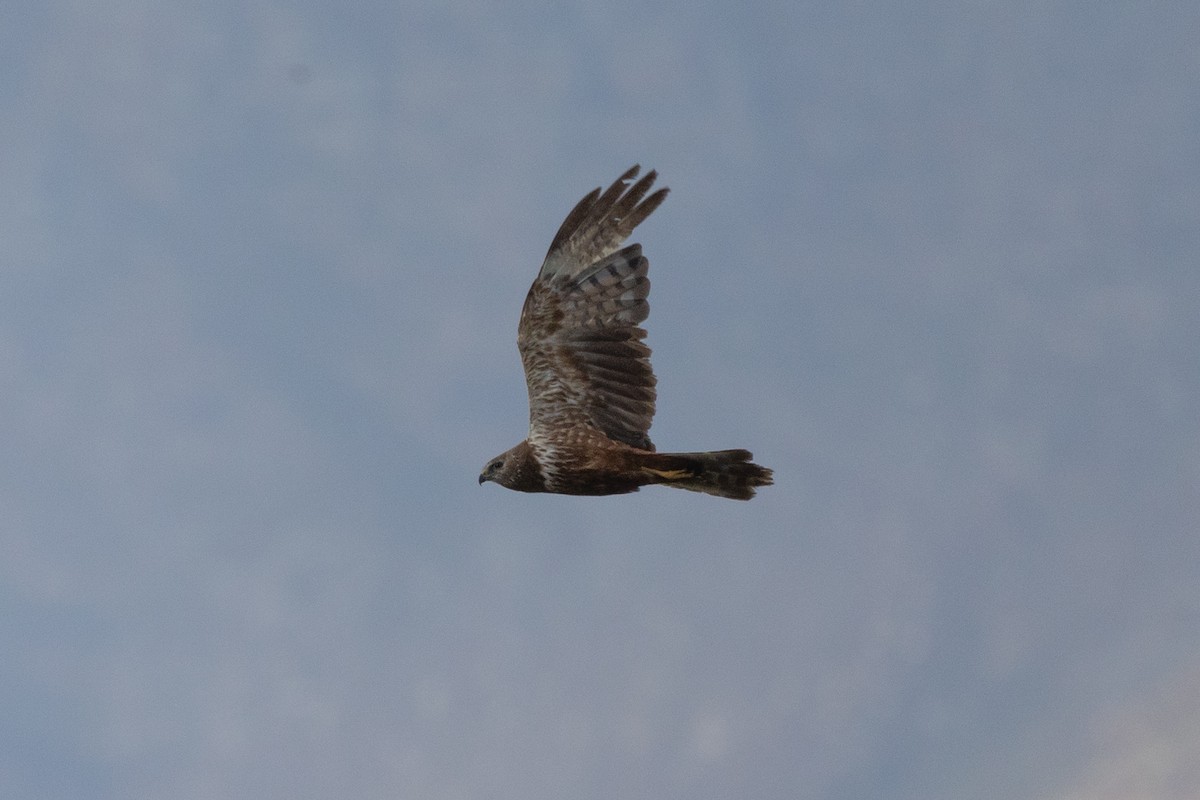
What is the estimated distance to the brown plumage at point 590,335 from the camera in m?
13.2

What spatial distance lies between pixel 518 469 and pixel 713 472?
224cm

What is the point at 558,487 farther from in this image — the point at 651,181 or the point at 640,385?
the point at 651,181

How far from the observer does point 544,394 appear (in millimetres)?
13391

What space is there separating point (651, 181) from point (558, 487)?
353cm

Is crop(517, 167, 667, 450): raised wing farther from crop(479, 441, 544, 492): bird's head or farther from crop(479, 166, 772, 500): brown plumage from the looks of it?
crop(479, 441, 544, 492): bird's head

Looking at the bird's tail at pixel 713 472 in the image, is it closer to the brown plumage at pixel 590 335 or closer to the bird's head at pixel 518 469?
the brown plumage at pixel 590 335

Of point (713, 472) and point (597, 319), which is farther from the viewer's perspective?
point (597, 319)

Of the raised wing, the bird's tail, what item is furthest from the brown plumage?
the bird's tail

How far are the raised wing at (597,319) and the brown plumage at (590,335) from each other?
0.04 ft

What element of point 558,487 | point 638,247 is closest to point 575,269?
point 638,247

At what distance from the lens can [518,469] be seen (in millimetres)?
13211

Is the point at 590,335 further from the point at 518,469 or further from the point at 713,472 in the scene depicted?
the point at 713,472

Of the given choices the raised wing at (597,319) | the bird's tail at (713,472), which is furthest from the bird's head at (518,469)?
the bird's tail at (713,472)

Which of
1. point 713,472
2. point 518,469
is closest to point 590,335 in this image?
point 518,469
